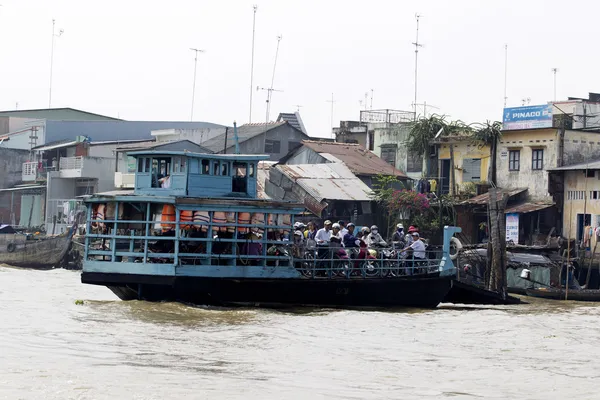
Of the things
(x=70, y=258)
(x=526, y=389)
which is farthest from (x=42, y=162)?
(x=526, y=389)

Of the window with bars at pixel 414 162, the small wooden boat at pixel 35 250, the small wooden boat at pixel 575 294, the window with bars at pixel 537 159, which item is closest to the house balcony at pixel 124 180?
the small wooden boat at pixel 35 250

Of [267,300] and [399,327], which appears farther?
[267,300]

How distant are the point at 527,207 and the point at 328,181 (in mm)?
7688

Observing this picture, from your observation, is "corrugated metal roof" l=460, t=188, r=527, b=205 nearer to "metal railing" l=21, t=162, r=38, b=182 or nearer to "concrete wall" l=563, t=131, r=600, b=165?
"concrete wall" l=563, t=131, r=600, b=165

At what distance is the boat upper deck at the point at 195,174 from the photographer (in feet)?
67.3

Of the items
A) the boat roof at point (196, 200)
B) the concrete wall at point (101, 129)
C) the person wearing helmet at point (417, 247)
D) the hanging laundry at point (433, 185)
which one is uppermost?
the concrete wall at point (101, 129)

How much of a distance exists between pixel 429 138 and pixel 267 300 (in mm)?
20582

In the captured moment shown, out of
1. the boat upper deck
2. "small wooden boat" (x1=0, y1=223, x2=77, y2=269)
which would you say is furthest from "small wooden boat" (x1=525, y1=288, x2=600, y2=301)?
"small wooden boat" (x1=0, y1=223, x2=77, y2=269)

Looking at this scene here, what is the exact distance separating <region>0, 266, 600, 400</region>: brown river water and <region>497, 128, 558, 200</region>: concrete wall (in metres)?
13.8

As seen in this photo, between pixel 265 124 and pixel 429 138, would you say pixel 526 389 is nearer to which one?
pixel 429 138

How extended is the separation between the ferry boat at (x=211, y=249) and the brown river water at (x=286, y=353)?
515 mm

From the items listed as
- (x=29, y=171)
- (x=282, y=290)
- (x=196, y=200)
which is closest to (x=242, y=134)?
(x=29, y=171)

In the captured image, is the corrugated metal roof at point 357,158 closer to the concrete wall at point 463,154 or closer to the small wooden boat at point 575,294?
the concrete wall at point 463,154

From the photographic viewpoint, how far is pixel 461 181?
3816cm
